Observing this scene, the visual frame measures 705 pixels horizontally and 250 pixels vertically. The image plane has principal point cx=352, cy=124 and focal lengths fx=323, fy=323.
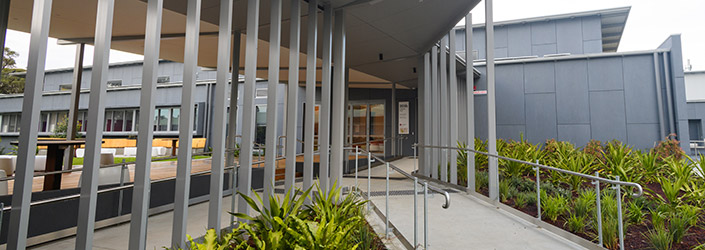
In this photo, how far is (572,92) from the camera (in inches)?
458

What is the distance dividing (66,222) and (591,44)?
20419 millimetres

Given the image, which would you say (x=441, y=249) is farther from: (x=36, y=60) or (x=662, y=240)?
(x=36, y=60)

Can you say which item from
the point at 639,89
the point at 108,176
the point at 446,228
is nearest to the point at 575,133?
the point at 639,89

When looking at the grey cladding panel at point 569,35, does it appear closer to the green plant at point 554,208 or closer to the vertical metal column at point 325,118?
the green plant at point 554,208

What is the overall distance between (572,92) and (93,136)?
13544mm

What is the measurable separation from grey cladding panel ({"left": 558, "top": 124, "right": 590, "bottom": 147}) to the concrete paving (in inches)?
309

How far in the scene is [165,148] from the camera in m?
15.4

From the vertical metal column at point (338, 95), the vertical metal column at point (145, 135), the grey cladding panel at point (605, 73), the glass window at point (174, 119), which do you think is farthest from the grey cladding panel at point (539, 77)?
Result: the glass window at point (174, 119)

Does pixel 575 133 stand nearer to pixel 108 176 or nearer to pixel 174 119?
pixel 108 176

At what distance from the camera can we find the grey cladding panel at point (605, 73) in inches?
440

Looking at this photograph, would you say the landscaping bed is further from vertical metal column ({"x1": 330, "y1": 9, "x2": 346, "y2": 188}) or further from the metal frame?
the metal frame

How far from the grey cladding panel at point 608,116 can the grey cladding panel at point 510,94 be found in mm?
2258

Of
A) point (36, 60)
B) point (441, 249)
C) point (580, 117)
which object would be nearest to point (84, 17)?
point (36, 60)

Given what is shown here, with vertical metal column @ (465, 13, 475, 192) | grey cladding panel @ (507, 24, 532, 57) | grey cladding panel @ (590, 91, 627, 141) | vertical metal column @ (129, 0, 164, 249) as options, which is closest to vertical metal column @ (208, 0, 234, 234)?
vertical metal column @ (129, 0, 164, 249)
